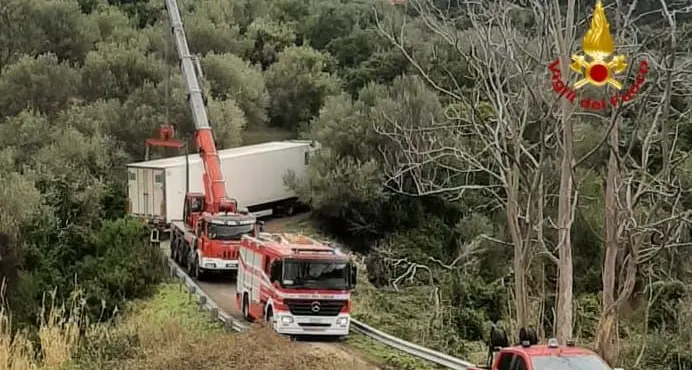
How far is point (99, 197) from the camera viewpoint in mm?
39656

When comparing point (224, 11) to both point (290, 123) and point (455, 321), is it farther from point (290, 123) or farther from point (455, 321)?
point (455, 321)

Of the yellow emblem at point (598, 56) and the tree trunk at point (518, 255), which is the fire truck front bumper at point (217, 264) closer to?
the tree trunk at point (518, 255)

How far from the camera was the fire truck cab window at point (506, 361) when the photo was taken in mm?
13375

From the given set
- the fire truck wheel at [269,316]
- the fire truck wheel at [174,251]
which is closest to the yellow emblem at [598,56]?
the fire truck wheel at [269,316]

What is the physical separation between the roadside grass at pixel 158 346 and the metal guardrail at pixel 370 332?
0.27 meters

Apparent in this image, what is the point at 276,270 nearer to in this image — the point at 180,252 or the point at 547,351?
the point at 547,351

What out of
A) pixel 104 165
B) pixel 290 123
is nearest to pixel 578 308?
pixel 104 165

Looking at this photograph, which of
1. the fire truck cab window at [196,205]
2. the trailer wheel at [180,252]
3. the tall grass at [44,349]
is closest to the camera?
the tall grass at [44,349]

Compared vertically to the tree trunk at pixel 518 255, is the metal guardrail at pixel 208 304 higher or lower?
lower

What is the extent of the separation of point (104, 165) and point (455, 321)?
71.6ft

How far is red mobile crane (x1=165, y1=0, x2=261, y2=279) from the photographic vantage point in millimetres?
30281

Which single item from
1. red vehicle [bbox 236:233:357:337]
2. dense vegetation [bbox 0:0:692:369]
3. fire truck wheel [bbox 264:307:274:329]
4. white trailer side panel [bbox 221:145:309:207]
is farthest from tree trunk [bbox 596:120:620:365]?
white trailer side panel [bbox 221:145:309:207]

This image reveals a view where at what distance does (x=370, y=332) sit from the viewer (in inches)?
943

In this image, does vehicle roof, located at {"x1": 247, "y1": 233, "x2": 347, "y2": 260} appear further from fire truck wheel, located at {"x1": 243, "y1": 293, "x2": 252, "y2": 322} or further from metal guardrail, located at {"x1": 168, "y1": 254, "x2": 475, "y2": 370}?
metal guardrail, located at {"x1": 168, "y1": 254, "x2": 475, "y2": 370}
